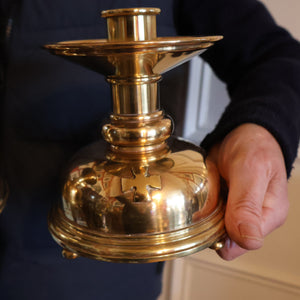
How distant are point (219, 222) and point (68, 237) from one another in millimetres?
157

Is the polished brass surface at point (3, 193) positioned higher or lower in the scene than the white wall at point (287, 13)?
lower

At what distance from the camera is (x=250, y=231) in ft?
1.12

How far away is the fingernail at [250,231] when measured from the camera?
→ 0.34 m

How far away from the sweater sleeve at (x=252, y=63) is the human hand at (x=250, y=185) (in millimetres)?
21

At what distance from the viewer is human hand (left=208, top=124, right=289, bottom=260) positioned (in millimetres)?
351

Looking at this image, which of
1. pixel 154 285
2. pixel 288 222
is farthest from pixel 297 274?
pixel 154 285

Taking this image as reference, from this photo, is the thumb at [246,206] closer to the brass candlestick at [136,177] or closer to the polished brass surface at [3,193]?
the brass candlestick at [136,177]

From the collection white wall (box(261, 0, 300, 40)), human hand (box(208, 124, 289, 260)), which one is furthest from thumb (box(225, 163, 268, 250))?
white wall (box(261, 0, 300, 40))

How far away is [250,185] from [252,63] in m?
0.29

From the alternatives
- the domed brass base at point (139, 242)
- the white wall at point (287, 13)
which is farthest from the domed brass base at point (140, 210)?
the white wall at point (287, 13)

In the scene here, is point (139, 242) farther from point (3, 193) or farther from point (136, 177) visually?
point (3, 193)

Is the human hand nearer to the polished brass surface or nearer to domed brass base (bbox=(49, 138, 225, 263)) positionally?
domed brass base (bbox=(49, 138, 225, 263))

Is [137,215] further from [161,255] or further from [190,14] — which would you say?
[190,14]

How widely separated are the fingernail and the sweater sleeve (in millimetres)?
150
